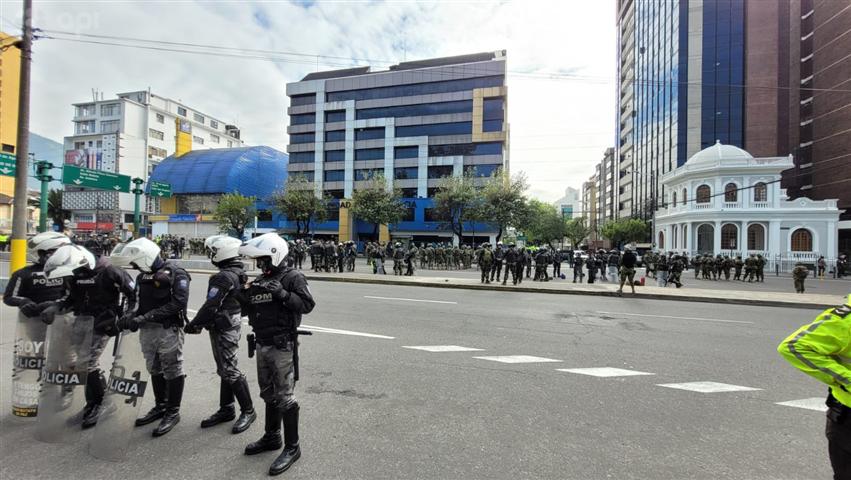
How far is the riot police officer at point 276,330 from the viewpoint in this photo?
2.99 m

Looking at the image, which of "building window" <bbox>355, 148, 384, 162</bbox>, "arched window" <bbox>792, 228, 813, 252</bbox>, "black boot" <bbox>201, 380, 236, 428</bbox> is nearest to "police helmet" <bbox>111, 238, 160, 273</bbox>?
"black boot" <bbox>201, 380, 236, 428</bbox>

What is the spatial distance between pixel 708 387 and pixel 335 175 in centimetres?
5676

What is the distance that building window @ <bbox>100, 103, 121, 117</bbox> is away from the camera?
7350cm

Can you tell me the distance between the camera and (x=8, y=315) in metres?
8.17

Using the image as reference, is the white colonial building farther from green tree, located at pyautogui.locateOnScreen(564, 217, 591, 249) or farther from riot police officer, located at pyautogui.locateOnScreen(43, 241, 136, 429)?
riot police officer, located at pyautogui.locateOnScreen(43, 241, 136, 429)

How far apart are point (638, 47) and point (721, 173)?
41.4 meters

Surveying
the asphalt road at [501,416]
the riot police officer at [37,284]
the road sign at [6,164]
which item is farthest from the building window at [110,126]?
the riot police officer at [37,284]

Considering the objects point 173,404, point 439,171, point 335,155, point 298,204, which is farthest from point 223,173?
point 173,404

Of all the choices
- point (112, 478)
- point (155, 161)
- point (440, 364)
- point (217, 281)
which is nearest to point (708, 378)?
point (440, 364)

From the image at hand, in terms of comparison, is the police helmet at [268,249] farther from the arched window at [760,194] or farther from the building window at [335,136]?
the building window at [335,136]

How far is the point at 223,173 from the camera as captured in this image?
58.4 meters

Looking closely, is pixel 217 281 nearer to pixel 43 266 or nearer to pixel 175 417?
pixel 175 417

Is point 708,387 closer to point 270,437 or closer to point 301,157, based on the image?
point 270,437

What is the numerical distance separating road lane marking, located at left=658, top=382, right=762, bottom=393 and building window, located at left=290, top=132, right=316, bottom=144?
60.2 metres
